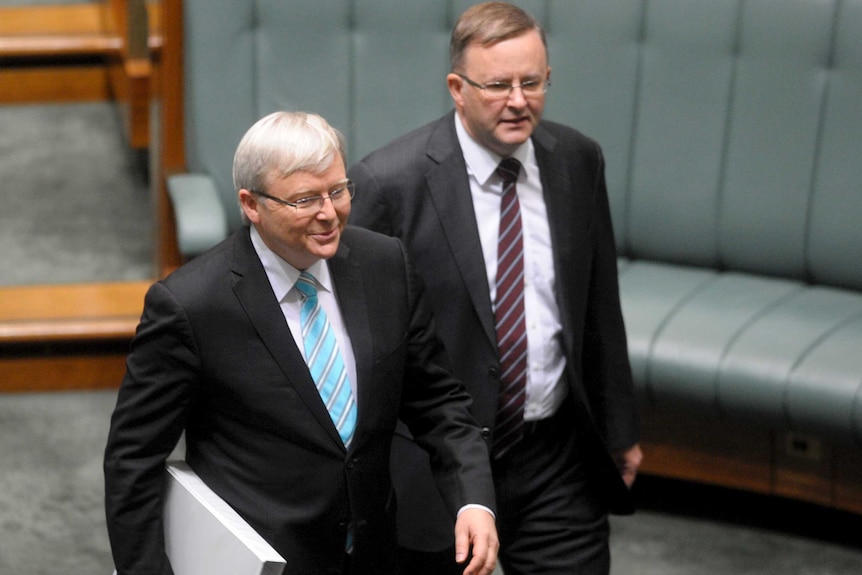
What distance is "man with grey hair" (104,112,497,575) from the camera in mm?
1827

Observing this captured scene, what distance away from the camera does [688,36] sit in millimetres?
3594

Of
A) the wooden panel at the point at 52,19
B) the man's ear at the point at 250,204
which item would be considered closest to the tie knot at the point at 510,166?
the man's ear at the point at 250,204

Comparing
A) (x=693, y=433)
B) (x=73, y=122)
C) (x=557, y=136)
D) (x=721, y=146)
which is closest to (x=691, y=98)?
(x=721, y=146)

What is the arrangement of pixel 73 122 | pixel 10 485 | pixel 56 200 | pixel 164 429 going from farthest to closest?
pixel 73 122 < pixel 56 200 < pixel 10 485 < pixel 164 429

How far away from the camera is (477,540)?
189 centimetres

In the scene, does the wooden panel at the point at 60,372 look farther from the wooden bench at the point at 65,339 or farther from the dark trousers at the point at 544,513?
the dark trousers at the point at 544,513

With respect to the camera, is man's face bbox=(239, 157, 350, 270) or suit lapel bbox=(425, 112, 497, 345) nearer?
man's face bbox=(239, 157, 350, 270)

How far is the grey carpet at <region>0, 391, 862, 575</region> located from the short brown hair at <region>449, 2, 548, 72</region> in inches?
56.8

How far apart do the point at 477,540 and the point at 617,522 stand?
1589 millimetres

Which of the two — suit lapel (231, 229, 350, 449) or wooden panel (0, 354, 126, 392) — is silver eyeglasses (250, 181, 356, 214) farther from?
wooden panel (0, 354, 126, 392)

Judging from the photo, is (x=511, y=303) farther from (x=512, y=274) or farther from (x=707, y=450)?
(x=707, y=450)

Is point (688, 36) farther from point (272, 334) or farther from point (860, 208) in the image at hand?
point (272, 334)

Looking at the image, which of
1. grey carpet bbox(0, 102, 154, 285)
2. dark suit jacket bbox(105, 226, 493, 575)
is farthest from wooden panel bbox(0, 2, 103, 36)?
dark suit jacket bbox(105, 226, 493, 575)

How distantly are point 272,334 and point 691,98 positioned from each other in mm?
2032
